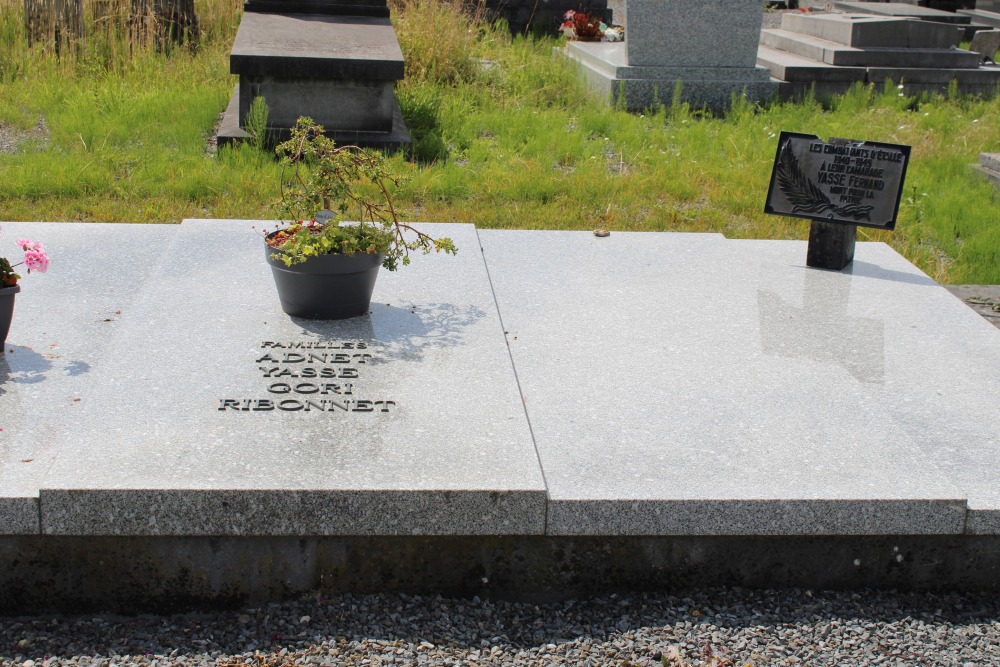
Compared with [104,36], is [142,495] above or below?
below

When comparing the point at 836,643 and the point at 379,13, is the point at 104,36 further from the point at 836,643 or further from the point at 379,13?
the point at 836,643

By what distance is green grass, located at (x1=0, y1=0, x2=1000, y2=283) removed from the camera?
6.41m

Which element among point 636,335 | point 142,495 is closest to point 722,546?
point 636,335

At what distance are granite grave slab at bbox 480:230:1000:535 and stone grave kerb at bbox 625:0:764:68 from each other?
4.81 metres

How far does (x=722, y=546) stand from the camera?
116 inches

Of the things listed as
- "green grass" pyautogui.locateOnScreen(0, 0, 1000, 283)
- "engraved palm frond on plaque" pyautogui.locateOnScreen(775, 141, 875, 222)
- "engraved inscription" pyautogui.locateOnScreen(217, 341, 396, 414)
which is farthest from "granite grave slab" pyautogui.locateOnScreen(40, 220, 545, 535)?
"green grass" pyautogui.locateOnScreen(0, 0, 1000, 283)

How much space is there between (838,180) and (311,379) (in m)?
2.62

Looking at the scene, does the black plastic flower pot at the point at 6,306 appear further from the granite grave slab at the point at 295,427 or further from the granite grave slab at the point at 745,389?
the granite grave slab at the point at 745,389

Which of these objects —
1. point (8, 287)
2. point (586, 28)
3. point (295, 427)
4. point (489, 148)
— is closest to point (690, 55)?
point (586, 28)

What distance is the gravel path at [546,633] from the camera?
264 cm

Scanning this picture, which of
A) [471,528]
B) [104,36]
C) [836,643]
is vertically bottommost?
[836,643]

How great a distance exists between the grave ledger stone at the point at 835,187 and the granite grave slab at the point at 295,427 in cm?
162

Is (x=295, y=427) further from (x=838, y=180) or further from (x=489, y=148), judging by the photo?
(x=489, y=148)

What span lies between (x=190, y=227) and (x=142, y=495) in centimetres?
258
